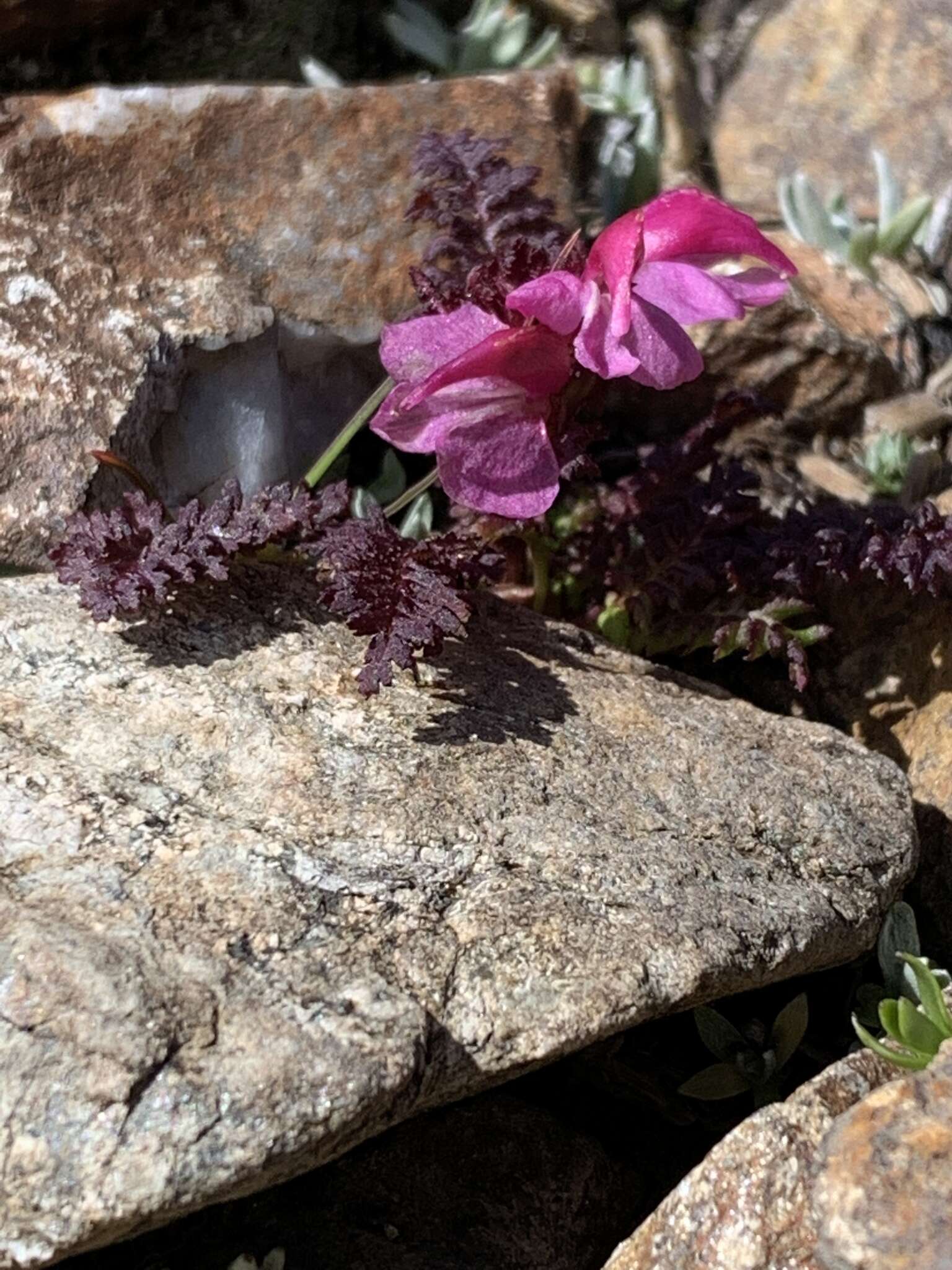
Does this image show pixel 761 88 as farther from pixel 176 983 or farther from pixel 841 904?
pixel 176 983

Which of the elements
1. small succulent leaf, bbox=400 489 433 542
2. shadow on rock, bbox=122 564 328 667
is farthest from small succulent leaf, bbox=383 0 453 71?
shadow on rock, bbox=122 564 328 667

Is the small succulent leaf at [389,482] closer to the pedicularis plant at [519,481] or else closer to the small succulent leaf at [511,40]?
the pedicularis plant at [519,481]

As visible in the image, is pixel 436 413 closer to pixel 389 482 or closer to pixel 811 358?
pixel 389 482

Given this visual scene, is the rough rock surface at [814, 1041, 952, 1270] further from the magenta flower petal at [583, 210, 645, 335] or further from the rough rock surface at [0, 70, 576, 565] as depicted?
the rough rock surface at [0, 70, 576, 565]

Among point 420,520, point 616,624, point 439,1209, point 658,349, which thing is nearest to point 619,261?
point 658,349

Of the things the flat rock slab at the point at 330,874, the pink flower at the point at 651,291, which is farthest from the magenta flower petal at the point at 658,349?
the flat rock slab at the point at 330,874
